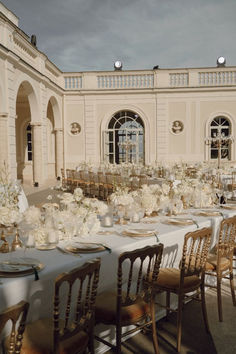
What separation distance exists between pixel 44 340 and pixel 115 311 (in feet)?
1.95

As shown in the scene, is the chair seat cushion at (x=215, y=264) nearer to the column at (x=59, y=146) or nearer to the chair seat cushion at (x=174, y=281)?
the chair seat cushion at (x=174, y=281)

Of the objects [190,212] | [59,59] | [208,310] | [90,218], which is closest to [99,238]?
[90,218]

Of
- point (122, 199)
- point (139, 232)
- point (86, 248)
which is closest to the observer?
point (86, 248)

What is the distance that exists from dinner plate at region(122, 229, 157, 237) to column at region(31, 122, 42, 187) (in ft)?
34.5

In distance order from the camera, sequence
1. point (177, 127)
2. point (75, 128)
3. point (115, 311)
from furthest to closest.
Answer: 1. point (75, 128)
2. point (177, 127)
3. point (115, 311)

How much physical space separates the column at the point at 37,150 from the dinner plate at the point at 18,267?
1116 cm

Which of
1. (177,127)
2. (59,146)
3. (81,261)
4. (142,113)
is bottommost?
(81,261)

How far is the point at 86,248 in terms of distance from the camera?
2.69 m

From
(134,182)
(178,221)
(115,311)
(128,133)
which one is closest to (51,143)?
(128,133)

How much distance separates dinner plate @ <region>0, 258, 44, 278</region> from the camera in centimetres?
217

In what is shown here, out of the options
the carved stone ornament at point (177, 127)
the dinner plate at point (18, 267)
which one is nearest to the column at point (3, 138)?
the dinner plate at point (18, 267)

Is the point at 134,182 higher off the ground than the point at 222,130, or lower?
lower

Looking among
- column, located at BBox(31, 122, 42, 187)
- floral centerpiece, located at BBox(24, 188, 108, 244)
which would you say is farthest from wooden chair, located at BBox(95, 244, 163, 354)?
column, located at BBox(31, 122, 42, 187)

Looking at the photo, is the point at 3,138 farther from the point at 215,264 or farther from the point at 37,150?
the point at 215,264
